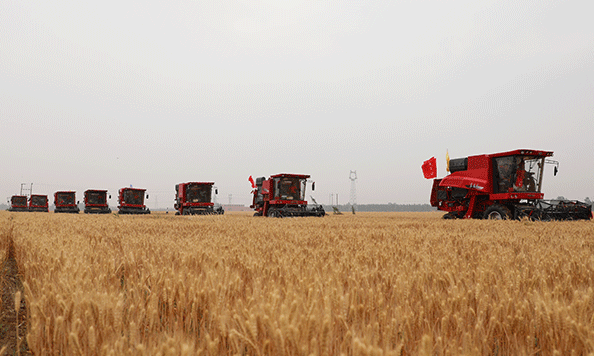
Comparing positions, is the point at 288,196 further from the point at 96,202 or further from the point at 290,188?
the point at 96,202

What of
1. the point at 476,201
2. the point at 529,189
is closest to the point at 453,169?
the point at 476,201

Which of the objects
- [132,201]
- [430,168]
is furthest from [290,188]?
[132,201]

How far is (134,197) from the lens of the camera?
3738 centimetres

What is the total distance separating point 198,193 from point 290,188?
473 inches

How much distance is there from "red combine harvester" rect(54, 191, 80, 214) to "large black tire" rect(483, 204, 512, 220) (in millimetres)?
42839

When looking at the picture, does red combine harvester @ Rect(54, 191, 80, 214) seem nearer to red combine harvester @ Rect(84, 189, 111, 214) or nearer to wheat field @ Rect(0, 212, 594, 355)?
red combine harvester @ Rect(84, 189, 111, 214)

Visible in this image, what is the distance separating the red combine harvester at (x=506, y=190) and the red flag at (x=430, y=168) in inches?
Answer: 205

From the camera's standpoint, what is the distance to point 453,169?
64.4 feet

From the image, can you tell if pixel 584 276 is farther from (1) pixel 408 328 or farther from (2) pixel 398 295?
(1) pixel 408 328

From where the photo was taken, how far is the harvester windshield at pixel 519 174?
1608 cm

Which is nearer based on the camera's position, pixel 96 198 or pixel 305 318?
pixel 305 318

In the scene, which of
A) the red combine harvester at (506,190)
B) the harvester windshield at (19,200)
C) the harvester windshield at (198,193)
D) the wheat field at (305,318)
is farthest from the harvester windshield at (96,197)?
the wheat field at (305,318)

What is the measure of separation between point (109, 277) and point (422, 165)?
2464cm

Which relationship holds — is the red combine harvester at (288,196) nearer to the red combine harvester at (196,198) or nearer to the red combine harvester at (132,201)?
the red combine harvester at (196,198)
